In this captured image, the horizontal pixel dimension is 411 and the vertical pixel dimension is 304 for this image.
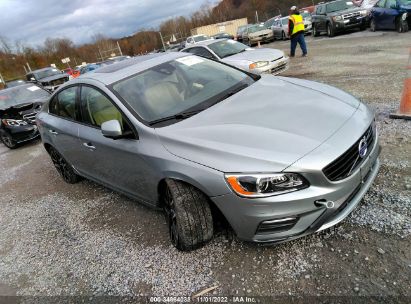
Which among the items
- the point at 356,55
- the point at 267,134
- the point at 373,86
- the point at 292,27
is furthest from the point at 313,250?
the point at 292,27

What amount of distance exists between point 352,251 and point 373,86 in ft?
16.1

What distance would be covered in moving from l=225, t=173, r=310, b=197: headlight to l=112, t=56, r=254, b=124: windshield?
1090 mm

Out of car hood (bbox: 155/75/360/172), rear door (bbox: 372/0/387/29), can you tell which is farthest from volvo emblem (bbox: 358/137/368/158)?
rear door (bbox: 372/0/387/29)

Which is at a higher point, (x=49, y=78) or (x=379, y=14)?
(x=49, y=78)

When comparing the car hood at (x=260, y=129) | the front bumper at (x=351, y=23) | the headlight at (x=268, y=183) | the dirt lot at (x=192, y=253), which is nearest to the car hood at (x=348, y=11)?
the front bumper at (x=351, y=23)

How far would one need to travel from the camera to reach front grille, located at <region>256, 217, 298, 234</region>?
7.93 ft

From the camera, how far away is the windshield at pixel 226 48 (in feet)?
32.8

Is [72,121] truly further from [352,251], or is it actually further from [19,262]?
[352,251]

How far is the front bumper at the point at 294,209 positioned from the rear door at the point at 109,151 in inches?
37.9

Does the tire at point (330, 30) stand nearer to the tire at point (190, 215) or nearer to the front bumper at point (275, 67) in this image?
the front bumper at point (275, 67)

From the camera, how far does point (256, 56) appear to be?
9.27 m

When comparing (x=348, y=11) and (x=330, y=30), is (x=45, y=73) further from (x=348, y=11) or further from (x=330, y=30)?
(x=348, y=11)

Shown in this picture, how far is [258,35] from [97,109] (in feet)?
72.9

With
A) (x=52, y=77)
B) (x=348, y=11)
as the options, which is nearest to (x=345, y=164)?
(x=348, y=11)
